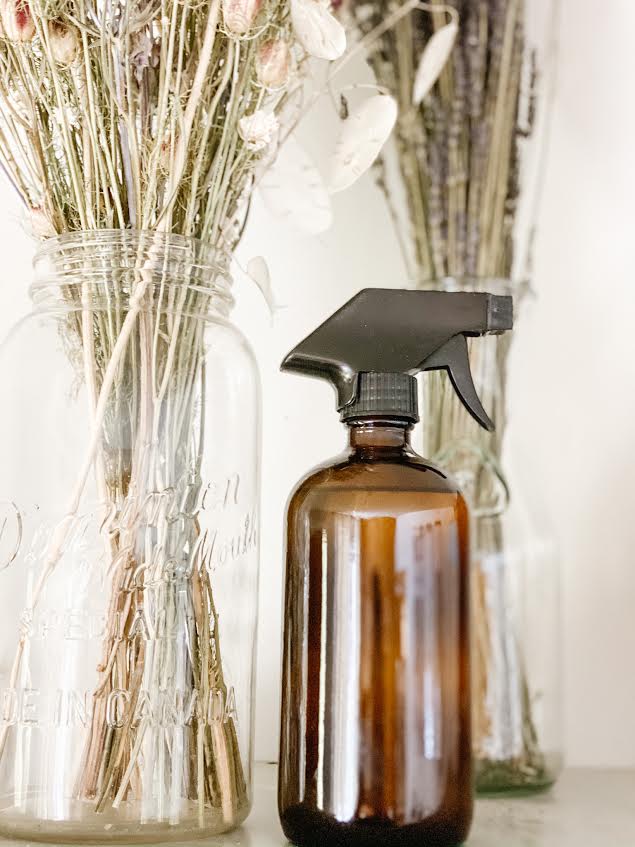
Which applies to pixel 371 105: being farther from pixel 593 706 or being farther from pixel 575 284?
pixel 593 706

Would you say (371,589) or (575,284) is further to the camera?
(575,284)

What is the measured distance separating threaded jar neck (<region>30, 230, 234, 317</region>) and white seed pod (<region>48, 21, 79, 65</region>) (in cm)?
11

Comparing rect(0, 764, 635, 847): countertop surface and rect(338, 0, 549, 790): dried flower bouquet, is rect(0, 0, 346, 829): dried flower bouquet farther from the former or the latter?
rect(338, 0, 549, 790): dried flower bouquet

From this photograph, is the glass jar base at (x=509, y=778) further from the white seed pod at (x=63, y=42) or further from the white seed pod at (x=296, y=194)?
the white seed pod at (x=63, y=42)

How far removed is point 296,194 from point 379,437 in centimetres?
22

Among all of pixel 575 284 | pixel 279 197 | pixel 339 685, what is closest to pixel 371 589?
pixel 339 685

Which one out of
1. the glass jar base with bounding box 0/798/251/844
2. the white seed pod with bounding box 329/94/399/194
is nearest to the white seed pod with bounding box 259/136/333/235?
the white seed pod with bounding box 329/94/399/194

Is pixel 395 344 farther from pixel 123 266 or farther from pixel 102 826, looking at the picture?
pixel 102 826

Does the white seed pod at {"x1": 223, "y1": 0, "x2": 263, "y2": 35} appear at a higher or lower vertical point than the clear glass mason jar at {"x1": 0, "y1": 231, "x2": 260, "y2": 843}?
higher

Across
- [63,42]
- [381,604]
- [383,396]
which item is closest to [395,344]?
[383,396]

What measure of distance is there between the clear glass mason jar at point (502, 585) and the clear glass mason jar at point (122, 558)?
0.24 metres

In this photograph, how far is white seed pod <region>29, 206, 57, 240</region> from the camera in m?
0.61

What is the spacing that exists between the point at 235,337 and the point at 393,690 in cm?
26

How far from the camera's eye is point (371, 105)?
67 cm
